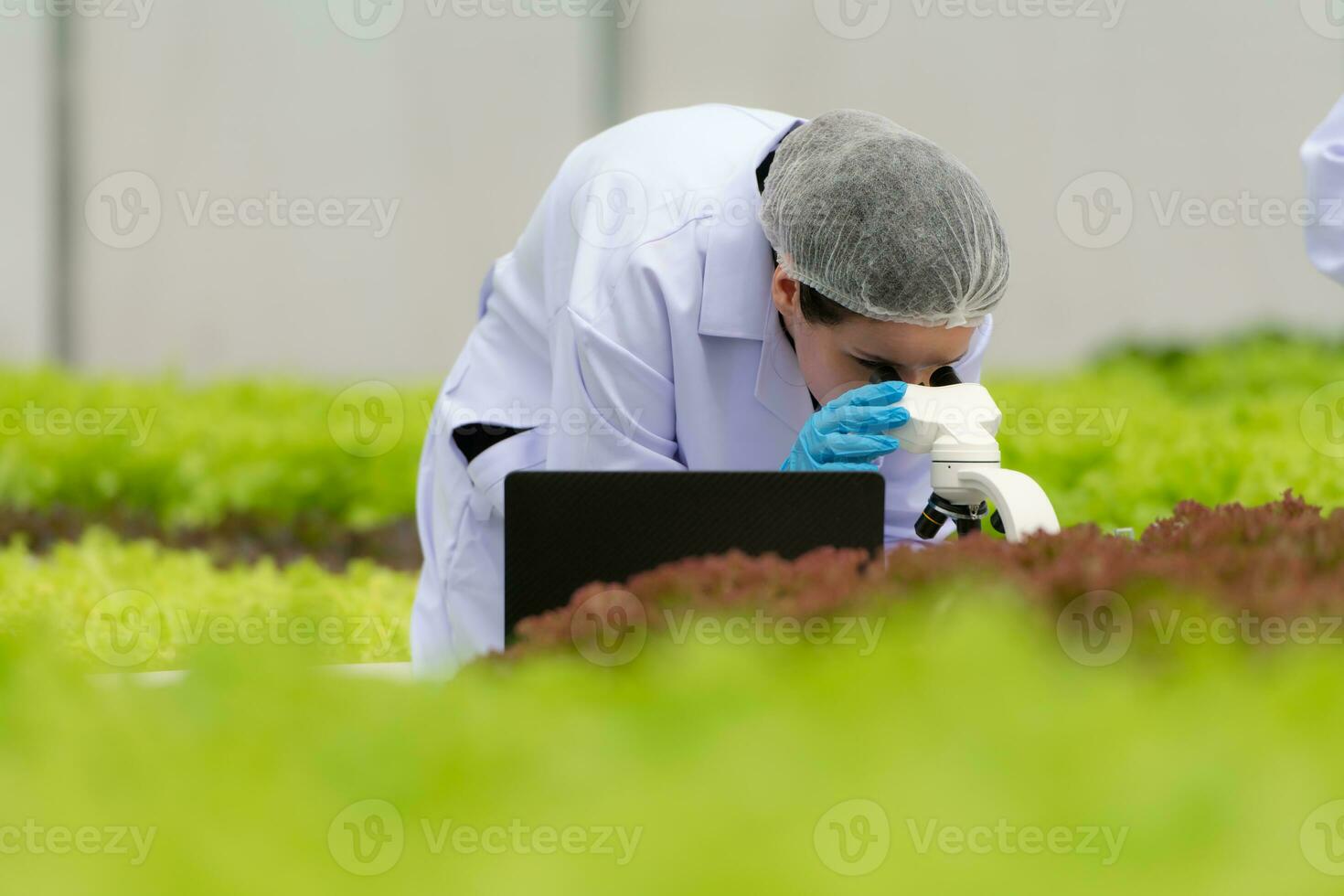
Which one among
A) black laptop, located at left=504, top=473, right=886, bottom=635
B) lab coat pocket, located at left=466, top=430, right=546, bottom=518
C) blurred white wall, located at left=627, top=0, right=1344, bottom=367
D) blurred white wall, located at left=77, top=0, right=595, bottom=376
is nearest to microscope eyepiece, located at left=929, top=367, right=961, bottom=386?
black laptop, located at left=504, top=473, right=886, bottom=635

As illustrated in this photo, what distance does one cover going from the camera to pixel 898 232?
2197 mm

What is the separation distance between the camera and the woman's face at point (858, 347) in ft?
7.50

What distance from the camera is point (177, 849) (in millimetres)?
590

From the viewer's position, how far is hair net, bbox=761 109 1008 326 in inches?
86.4

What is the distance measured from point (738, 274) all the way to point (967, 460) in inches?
31.2

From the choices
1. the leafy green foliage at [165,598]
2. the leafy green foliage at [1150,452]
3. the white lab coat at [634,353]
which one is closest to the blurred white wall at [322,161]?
the leafy green foliage at [1150,452]

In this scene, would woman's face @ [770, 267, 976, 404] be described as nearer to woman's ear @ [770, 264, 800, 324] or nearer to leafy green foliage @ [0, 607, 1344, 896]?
woman's ear @ [770, 264, 800, 324]

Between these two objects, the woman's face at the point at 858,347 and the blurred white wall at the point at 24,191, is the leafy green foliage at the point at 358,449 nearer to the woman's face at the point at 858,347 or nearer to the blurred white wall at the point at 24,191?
the woman's face at the point at 858,347

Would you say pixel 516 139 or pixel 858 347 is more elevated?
pixel 858 347

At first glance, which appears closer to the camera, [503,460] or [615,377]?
[615,377]

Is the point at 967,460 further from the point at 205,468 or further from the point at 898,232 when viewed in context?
the point at 205,468

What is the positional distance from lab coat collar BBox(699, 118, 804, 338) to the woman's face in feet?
0.17

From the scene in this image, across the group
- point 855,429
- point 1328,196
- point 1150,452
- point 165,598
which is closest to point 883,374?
point 855,429

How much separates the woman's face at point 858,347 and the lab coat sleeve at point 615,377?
0.25 meters
